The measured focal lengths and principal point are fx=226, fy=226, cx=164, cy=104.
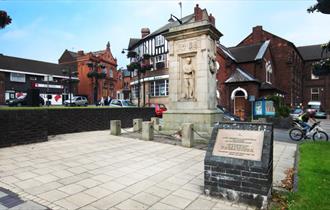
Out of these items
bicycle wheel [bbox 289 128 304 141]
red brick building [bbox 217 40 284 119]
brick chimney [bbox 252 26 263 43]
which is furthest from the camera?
brick chimney [bbox 252 26 263 43]

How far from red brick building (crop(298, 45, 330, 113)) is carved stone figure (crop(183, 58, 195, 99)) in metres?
50.8

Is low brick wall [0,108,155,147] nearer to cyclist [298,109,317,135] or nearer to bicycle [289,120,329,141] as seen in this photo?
bicycle [289,120,329,141]

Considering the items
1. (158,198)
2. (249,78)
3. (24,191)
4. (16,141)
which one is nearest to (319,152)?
(158,198)

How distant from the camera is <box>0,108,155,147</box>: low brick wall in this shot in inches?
344

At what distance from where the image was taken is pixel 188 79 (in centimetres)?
1152

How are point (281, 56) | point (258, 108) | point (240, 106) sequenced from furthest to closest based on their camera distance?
point (281, 56), point (240, 106), point (258, 108)

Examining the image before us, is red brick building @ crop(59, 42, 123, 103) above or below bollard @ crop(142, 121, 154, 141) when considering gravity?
above

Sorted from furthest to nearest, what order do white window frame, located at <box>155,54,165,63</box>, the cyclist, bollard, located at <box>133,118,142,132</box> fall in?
white window frame, located at <box>155,54,165,63</box>, bollard, located at <box>133,118,142,132</box>, the cyclist

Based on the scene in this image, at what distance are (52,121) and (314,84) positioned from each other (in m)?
60.0

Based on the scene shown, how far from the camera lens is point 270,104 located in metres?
21.0

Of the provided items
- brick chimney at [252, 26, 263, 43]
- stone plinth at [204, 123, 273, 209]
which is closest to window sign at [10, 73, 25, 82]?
brick chimney at [252, 26, 263, 43]

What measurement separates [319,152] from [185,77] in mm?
6521

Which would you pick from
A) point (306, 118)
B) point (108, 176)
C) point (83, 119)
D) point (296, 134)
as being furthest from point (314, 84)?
point (108, 176)

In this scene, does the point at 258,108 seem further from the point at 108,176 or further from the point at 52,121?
the point at 108,176
